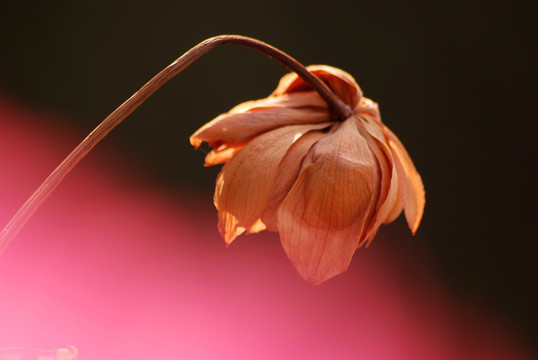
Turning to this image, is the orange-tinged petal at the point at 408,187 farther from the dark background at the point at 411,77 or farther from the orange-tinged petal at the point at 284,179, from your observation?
the dark background at the point at 411,77

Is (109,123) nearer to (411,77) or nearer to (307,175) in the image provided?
(307,175)

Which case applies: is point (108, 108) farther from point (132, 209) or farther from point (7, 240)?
point (7, 240)

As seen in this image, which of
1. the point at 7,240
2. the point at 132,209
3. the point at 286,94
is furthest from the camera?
the point at 132,209

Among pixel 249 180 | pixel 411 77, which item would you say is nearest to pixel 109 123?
pixel 249 180

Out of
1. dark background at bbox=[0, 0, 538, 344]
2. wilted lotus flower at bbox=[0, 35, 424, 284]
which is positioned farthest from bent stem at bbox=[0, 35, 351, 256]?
dark background at bbox=[0, 0, 538, 344]

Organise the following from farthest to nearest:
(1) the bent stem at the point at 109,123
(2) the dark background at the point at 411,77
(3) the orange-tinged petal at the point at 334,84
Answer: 1. (2) the dark background at the point at 411,77
2. (3) the orange-tinged petal at the point at 334,84
3. (1) the bent stem at the point at 109,123

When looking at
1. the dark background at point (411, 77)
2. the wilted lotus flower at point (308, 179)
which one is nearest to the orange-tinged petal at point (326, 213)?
the wilted lotus flower at point (308, 179)

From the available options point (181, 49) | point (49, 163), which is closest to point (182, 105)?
point (181, 49)
